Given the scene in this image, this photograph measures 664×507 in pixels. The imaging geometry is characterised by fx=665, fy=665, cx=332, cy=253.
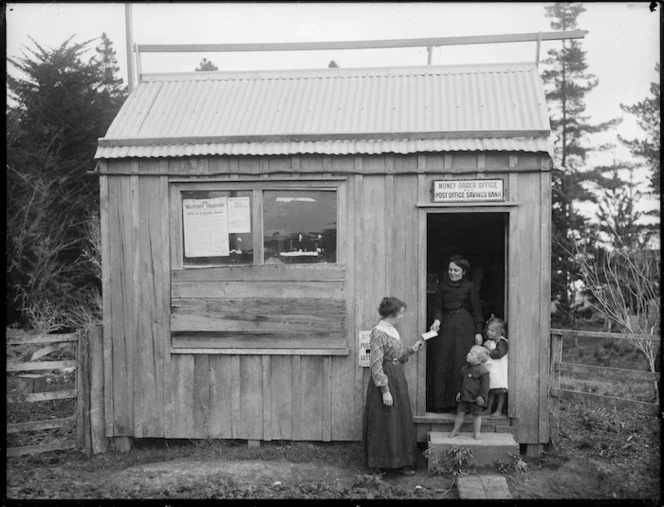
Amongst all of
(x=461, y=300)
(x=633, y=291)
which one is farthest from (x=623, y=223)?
(x=461, y=300)

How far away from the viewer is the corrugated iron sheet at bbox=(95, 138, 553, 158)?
6.91m

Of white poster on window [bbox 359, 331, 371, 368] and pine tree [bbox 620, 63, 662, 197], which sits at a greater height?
pine tree [bbox 620, 63, 662, 197]

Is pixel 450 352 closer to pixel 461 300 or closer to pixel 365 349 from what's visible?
pixel 461 300

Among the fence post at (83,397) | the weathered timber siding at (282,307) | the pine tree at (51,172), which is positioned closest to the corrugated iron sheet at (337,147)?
the weathered timber siding at (282,307)

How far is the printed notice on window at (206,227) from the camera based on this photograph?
24.0ft

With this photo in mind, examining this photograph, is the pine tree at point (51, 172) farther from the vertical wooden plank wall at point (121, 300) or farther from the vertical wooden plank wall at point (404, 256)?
the vertical wooden plank wall at point (404, 256)

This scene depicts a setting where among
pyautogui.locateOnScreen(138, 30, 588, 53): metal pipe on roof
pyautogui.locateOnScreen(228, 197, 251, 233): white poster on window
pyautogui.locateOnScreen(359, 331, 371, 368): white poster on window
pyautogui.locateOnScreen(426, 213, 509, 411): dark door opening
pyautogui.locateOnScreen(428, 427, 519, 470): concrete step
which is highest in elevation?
pyautogui.locateOnScreen(138, 30, 588, 53): metal pipe on roof

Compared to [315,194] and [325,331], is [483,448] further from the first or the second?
[315,194]

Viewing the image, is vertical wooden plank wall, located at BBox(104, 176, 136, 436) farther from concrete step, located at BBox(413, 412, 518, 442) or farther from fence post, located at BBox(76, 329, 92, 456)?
concrete step, located at BBox(413, 412, 518, 442)

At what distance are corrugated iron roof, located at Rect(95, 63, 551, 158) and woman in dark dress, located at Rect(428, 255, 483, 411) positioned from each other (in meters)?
1.54

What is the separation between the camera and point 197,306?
734 cm

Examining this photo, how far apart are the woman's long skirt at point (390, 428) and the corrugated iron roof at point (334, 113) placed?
2.43m

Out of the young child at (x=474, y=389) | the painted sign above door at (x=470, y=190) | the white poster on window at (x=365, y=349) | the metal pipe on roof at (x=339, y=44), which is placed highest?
the metal pipe on roof at (x=339, y=44)

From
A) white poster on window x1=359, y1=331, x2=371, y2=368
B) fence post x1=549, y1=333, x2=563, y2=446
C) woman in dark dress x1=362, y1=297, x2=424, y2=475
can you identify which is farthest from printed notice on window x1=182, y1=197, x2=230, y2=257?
fence post x1=549, y1=333, x2=563, y2=446
